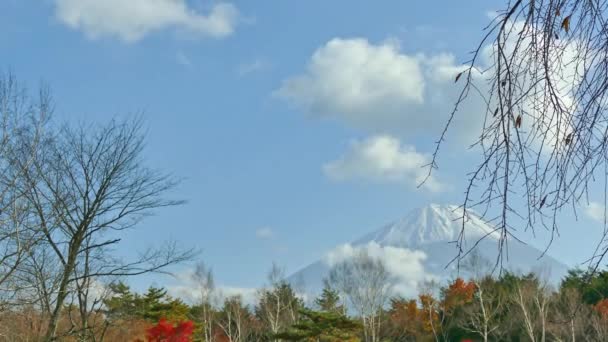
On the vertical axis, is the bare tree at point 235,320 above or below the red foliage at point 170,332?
above

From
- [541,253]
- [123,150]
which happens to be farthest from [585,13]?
[123,150]

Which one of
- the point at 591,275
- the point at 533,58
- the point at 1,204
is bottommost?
the point at 591,275

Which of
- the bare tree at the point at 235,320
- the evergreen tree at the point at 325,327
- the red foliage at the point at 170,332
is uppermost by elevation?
the bare tree at the point at 235,320

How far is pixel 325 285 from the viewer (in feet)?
131

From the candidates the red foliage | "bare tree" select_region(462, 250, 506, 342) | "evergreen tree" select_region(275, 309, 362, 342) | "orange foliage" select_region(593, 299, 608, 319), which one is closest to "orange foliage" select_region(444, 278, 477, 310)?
"bare tree" select_region(462, 250, 506, 342)

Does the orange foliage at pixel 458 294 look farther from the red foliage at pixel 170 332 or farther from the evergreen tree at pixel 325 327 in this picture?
the red foliage at pixel 170 332

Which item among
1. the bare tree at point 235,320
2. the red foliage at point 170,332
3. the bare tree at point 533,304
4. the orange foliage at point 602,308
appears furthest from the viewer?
the bare tree at point 235,320

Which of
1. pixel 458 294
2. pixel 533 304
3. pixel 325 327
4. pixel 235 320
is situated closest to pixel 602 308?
pixel 533 304

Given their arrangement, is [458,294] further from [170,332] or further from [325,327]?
[170,332]

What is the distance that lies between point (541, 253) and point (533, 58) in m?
0.53

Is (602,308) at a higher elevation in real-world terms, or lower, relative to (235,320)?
lower

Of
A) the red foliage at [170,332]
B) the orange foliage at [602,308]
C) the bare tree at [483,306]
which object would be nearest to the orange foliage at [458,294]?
the bare tree at [483,306]

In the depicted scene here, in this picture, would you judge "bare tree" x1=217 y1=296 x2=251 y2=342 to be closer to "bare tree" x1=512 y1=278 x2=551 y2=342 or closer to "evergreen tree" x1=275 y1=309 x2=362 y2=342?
"evergreen tree" x1=275 y1=309 x2=362 y2=342

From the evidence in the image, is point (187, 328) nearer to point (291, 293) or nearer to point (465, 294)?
point (465, 294)
